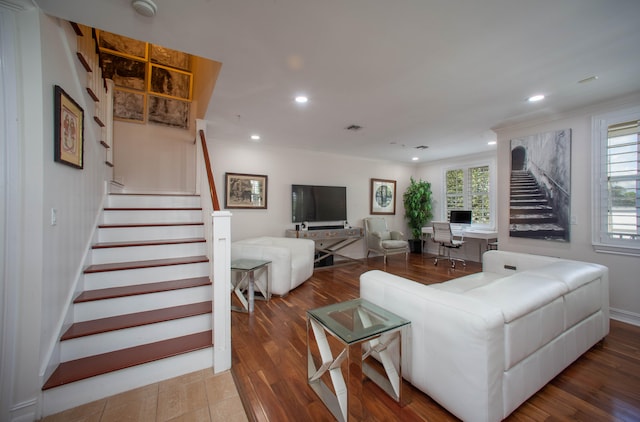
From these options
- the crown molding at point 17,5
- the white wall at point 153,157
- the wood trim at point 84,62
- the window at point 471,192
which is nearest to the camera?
the crown molding at point 17,5

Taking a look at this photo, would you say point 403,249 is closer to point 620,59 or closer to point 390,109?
point 390,109

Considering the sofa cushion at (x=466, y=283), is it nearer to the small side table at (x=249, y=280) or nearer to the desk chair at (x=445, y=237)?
the small side table at (x=249, y=280)

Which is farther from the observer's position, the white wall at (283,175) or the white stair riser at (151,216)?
the white wall at (283,175)

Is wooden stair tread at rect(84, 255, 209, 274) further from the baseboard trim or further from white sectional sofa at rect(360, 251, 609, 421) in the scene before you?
the baseboard trim

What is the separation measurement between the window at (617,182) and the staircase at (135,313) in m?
4.25

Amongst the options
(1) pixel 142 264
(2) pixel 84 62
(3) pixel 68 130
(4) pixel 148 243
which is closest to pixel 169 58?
(2) pixel 84 62

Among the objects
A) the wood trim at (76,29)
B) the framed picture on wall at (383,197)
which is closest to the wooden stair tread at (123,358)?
the wood trim at (76,29)

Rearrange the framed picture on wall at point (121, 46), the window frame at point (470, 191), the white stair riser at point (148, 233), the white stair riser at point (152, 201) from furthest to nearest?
the window frame at point (470, 191) → the framed picture on wall at point (121, 46) → the white stair riser at point (152, 201) → the white stair riser at point (148, 233)

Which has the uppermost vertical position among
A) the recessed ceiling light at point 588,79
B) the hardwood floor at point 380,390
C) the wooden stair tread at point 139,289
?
the recessed ceiling light at point 588,79

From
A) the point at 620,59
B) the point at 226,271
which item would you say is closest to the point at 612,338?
the point at 620,59

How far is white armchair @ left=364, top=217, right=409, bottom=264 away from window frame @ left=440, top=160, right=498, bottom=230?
1.57 metres

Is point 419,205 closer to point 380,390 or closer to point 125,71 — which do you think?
point 380,390

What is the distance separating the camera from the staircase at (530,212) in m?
3.19

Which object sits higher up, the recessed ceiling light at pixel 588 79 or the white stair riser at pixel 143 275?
the recessed ceiling light at pixel 588 79
